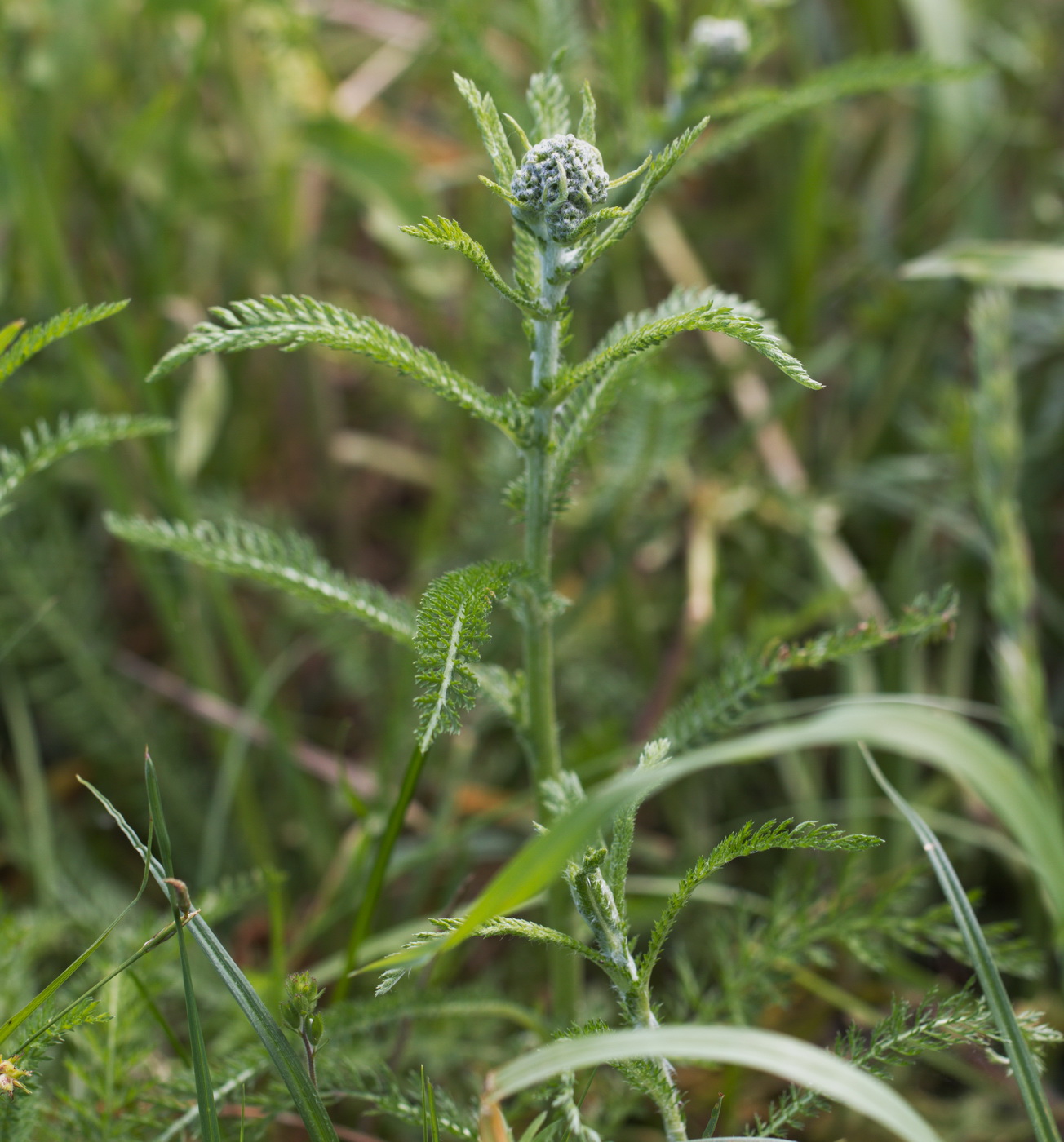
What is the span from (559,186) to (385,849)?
472mm

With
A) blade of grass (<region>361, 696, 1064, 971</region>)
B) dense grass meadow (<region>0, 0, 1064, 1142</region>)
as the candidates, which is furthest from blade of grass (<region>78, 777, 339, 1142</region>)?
blade of grass (<region>361, 696, 1064, 971</region>)

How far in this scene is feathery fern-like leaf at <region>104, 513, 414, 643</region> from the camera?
73 cm

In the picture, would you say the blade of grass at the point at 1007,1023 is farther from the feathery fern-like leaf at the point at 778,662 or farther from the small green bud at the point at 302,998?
the small green bud at the point at 302,998

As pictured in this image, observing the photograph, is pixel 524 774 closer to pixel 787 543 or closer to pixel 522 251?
pixel 787 543

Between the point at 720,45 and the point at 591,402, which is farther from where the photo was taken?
the point at 720,45

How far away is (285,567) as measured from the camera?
74cm

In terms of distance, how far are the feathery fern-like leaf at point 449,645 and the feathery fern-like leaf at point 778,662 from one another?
22 cm

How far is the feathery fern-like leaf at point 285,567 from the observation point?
73 cm

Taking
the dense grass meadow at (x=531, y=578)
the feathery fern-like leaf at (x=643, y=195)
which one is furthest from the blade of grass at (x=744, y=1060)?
the feathery fern-like leaf at (x=643, y=195)

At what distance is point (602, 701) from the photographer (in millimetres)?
1395

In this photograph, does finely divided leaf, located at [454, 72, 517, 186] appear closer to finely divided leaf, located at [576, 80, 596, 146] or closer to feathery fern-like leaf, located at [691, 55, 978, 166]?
finely divided leaf, located at [576, 80, 596, 146]

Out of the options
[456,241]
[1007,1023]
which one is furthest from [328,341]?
[1007,1023]

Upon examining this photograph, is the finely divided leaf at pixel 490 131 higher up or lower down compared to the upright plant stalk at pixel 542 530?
higher up

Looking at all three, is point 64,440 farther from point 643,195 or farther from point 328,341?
point 643,195
